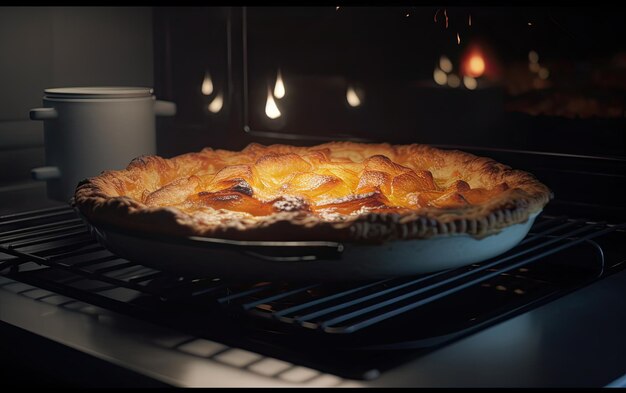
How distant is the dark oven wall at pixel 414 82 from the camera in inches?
49.6

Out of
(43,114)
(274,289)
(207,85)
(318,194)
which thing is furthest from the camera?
(207,85)

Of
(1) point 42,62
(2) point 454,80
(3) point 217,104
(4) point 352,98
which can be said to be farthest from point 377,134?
(1) point 42,62

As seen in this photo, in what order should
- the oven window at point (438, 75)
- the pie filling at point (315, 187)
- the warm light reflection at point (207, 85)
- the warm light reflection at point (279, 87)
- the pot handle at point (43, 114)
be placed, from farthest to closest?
the warm light reflection at point (207, 85), the warm light reflection at point (279, 87), the pot handle at point (43, 114), the oven window at point (438, 75), the pie filling at point (315, 187)

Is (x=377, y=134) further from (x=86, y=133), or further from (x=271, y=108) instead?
(x=86, y=133)

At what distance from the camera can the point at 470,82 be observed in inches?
54.6

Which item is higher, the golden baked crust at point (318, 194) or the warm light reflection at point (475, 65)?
the warm light reflection at point (475, 65)

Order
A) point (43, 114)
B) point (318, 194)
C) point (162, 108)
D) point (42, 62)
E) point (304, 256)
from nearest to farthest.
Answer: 1. point (304, 256)
2. point (318, 194)
3. point (43, 114)
4. point (162, 108)
5. point (42, 62)

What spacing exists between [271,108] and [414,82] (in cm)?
33

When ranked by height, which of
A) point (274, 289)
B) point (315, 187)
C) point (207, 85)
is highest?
point (207, 85)

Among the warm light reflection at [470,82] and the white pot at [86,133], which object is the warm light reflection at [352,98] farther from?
the white pot at [86,133]

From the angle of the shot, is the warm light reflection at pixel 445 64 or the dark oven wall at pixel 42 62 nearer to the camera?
the warm light reflection at pixel 445 64

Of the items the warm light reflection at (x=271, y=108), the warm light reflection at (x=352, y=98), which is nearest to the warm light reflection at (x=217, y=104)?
the warm light reflection at (x=271, y=108)

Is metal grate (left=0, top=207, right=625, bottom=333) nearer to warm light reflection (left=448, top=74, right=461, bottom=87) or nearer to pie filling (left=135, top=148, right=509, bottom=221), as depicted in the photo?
pie filling (left=135, top=148, right=509, bottom=221)

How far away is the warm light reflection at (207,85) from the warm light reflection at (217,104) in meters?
0.02
